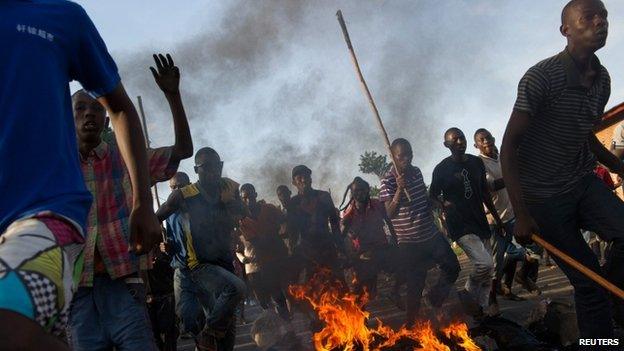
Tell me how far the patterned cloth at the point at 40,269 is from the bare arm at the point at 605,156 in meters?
3.65

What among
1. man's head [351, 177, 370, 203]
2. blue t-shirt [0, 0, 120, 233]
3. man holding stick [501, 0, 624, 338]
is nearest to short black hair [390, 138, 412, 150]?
man's head [351, 177, 370, 203]

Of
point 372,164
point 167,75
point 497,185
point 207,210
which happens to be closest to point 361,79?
point 497,185

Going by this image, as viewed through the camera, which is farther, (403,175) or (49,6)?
(403,175)

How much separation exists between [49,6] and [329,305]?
501 centimetres

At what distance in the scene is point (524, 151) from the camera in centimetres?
388

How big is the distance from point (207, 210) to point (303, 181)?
3312 millimetres

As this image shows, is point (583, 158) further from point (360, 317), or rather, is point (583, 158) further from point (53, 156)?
point (53, 156)

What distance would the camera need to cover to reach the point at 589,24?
373cm

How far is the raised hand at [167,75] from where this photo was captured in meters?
2.87

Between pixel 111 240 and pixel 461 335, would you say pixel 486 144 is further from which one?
pixel 111 240

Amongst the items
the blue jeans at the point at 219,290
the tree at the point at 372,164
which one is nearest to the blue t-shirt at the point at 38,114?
the blue jeans at the point at 219,290

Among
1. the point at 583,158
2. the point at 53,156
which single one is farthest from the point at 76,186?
the point at 583,158

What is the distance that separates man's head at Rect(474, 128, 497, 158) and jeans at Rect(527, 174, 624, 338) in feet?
15.4

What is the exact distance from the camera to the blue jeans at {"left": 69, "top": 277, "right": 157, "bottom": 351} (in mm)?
3070
